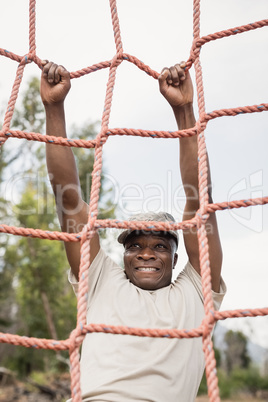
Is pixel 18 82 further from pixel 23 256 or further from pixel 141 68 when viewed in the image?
pixel 23 256

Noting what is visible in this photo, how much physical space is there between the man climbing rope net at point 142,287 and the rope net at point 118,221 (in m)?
0.10

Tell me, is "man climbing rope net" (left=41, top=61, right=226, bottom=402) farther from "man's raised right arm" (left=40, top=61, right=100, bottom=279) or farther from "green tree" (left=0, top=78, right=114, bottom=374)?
"green tree" (left=0, top=78, right=114, bottom=374)

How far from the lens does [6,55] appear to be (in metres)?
1.64

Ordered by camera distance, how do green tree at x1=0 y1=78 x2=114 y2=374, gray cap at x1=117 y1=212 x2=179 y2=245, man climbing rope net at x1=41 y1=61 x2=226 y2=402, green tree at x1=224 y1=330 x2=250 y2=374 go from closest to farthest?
man climbing rope net at x1=41 y1=61 x2=226 y2=402
gray cap at x1=117 y1=212 x2=179 y2=245
green tree at x1=0 y1=78 x2=114 y2=374
green tree at x1=224 y1=330 x2=250 y2=374

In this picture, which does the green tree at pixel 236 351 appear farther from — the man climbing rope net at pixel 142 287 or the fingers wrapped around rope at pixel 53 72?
the fingers wrapped around rope at pixel 53 72

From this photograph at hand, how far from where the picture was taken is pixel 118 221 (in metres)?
1.27

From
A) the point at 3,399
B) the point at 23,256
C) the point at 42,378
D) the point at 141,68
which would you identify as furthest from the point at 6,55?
the point at 23,256

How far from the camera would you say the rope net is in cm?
102

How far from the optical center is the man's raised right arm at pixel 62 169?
1417 mm

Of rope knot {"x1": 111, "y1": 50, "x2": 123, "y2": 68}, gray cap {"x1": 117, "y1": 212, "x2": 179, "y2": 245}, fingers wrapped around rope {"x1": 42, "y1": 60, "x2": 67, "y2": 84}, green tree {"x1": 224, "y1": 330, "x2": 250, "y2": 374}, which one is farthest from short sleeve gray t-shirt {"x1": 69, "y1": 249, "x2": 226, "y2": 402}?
green tree {"x1": 224, "y1": 330, "x2": 250, "y2": 374}

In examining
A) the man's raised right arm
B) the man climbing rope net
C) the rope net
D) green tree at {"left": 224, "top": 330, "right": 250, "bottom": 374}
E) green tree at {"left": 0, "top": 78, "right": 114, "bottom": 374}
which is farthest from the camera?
green tree at {"left": 224, "top": 330, "right": 250, "bottom": 374}

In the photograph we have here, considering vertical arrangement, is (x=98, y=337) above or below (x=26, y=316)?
above

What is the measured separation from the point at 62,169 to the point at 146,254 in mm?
428

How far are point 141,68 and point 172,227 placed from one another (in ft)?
2.30
